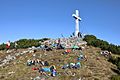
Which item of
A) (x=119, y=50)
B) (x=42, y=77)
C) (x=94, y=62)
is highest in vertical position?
(x=119, y=50)

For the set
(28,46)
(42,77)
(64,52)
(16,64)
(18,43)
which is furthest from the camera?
(18,43)

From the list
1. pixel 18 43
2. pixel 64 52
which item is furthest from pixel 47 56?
pixel 18 43

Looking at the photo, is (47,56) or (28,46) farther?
(28,46)

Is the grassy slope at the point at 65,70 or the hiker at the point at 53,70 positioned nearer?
the grassy slope at the point at 65,70

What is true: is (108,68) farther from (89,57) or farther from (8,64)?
(8,64)

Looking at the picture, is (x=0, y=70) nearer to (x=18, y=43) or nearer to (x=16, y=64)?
(x=16, y=64)

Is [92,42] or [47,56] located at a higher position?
[92,42]

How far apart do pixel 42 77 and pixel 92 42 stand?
52.5ft

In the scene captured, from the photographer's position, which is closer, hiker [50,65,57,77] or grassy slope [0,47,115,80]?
grassy slope [0,47,115,80]

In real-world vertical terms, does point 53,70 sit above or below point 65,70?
below

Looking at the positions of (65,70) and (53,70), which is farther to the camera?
(65,70)

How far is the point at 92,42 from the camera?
4681 cm

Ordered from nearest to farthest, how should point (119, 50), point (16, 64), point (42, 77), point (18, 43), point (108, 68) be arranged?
1. point (42, 77)
2. point (108, 68)
3. point (16, 64)
4. point (119, 50)
5. point (18, 43)

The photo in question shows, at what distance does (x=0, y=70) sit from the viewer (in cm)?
3688
